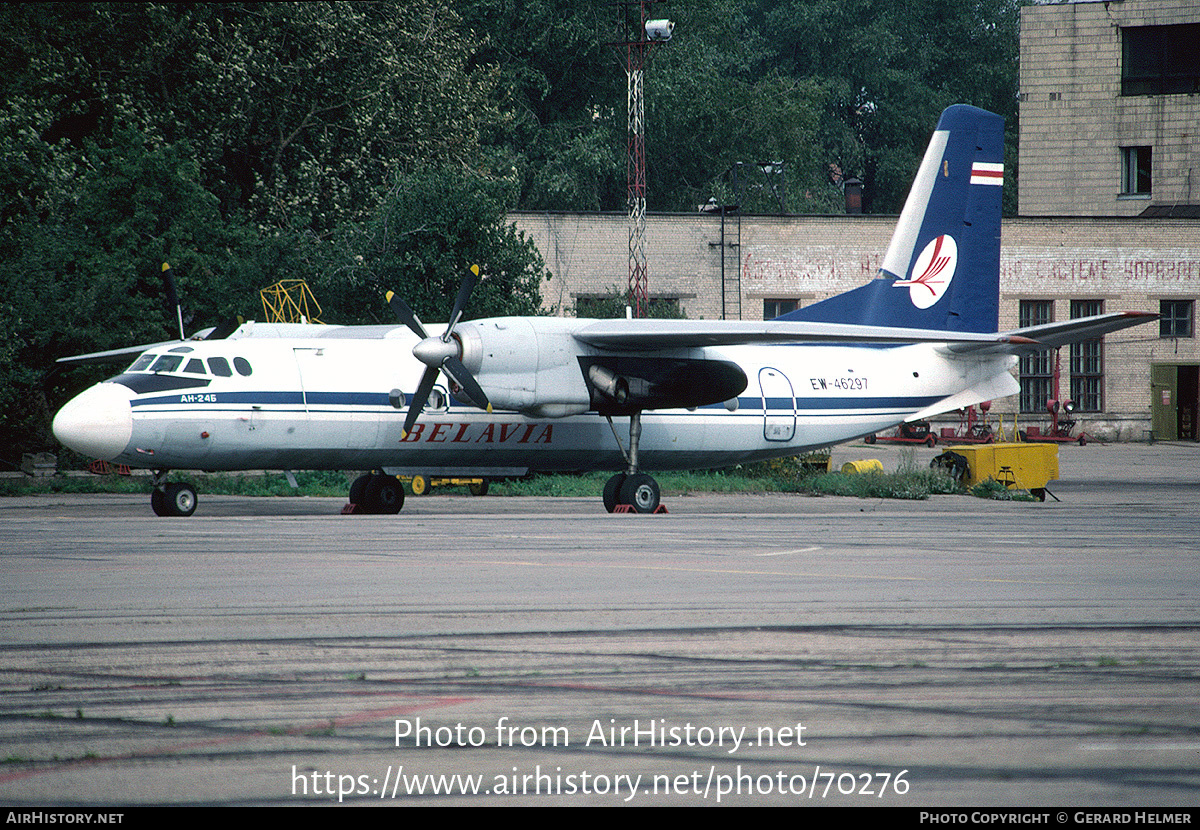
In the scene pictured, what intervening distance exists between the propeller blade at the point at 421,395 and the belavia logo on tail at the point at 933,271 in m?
10.9

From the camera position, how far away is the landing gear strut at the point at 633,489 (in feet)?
70.5

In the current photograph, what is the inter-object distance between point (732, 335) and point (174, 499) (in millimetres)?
9656

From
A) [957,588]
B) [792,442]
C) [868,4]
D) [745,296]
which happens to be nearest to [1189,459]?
[745,296]

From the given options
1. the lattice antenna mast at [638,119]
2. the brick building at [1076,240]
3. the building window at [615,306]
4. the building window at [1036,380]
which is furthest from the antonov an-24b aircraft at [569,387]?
the building window at [1036,380]

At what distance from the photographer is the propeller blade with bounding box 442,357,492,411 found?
64.3 feet

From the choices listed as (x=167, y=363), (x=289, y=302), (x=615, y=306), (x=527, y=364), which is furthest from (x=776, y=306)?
(x=167, y=363)

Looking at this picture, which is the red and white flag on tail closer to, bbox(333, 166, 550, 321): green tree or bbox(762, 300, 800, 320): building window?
bbox(333, 166, 550, 321): green tree

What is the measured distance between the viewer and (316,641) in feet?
26.1

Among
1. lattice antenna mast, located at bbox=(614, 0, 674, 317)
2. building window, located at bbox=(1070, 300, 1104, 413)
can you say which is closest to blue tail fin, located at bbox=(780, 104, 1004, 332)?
lattice antenna mast, located at bbox=(614, 0, 674, 317)

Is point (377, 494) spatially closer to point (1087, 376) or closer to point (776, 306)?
point (776, 306)

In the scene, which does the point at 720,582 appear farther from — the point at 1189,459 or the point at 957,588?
the point at 1189,459

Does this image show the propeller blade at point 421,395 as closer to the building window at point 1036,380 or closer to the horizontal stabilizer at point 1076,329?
the horizontal stabilizer at point 1076,329

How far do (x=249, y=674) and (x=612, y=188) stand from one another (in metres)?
55.1

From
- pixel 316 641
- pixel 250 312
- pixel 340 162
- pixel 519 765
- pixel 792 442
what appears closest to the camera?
pixel 519 765
